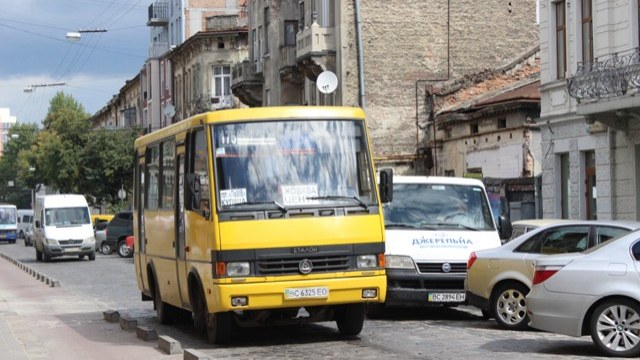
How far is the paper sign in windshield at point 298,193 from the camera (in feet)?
45.7

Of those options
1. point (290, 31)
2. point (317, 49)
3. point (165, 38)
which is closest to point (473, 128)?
point (317, 49)

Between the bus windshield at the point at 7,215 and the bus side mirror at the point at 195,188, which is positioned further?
the bus windshield at the point at 7,215

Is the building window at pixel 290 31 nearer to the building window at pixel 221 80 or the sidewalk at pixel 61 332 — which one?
the building window at pixel 221 80

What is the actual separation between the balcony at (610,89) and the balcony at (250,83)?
2773 cm

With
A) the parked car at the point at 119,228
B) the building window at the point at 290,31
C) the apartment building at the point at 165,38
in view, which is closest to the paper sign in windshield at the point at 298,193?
the building window at the point at 290,31

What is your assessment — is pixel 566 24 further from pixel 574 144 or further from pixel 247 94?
pixel 247 94

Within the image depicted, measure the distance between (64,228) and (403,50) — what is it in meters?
15.2

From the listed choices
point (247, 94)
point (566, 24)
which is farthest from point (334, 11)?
point (566, 24)

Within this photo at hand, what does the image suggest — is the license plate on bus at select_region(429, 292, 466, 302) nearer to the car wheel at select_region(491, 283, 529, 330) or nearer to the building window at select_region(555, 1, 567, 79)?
the car wheel at select_region(491, 283, 529, 330)

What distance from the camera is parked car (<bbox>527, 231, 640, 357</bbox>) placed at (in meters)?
12.3

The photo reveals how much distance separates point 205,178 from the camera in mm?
14141

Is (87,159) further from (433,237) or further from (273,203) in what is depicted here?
(273,203)

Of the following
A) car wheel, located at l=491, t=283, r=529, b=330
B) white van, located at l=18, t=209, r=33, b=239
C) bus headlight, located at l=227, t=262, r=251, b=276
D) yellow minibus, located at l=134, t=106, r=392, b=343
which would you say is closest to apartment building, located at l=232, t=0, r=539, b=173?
car wheel, located at l=491, t=283, r=529, b=330

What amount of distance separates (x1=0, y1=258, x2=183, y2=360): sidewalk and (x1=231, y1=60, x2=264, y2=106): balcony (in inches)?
1068
